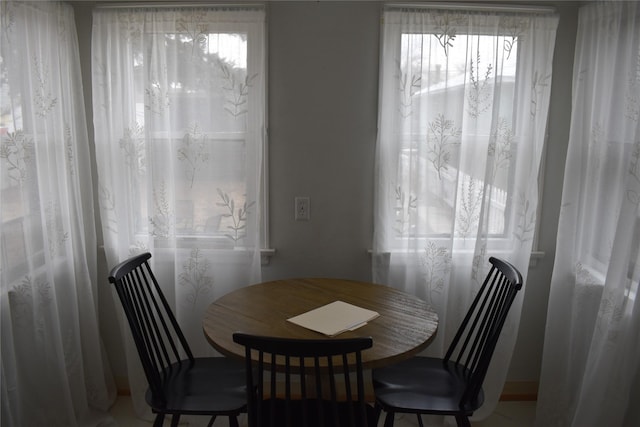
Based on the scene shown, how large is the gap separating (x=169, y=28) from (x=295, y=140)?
0.84m

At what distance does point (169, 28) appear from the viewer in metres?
2.53

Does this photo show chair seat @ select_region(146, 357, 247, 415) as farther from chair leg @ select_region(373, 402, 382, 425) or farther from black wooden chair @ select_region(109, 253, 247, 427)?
chair leg @ select_region(373, 402, 382, 425)

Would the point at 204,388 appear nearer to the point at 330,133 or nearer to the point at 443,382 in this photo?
the point at 443,382

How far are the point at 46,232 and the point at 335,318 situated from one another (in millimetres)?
1416

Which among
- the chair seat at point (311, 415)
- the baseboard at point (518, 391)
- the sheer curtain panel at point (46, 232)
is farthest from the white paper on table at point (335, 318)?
the baseboard at point (518, 391)

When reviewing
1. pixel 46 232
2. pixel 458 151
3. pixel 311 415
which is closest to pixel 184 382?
pixel 311 415

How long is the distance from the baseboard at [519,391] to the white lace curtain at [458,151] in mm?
273

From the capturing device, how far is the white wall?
2609 mm

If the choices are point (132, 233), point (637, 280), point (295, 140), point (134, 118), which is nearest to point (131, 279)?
point (132, 233)

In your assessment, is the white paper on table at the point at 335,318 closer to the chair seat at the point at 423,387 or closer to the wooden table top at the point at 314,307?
the wooden table top at the point at 314,307

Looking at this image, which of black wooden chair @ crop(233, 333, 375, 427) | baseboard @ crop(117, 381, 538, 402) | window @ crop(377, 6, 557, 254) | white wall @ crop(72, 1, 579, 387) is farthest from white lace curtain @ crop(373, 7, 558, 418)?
black wooden chair @ crop(233, 333, 375, 427)

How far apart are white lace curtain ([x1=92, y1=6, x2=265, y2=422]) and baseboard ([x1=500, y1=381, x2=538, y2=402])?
1.64m

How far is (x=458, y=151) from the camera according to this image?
2635mm

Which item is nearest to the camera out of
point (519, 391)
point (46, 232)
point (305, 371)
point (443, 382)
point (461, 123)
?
point (305, 371)
